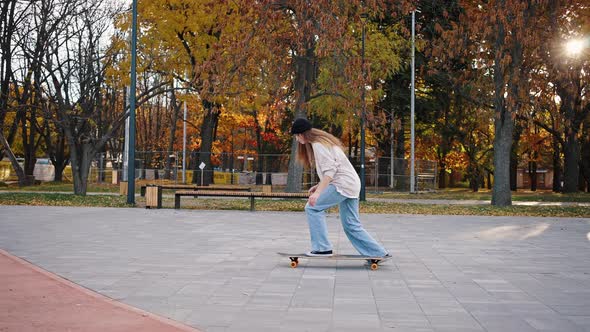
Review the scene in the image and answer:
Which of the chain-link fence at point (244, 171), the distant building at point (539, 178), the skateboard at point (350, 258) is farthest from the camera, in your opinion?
the distant building at point (539, 178)

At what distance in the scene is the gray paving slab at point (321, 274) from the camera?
573cm

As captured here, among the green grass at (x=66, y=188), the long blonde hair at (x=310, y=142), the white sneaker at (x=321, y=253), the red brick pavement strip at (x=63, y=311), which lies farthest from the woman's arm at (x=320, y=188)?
the green grass at (x=66, y=188)

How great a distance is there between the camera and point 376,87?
122ft

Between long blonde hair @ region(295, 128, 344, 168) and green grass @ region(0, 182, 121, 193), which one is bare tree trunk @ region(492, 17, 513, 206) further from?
green grass @ region(0, 182, 121, 193)

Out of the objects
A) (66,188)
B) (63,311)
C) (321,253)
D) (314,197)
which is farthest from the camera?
(66,188)

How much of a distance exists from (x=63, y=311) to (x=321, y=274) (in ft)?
10.7

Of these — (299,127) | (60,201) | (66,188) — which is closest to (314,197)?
(299,127)

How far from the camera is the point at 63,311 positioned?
18.9 ft

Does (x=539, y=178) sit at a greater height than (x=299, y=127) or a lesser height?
lesser

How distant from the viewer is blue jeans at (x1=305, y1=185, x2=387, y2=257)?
8266mm

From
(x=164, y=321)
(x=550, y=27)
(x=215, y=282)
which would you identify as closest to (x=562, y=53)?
(x=550, y=27)

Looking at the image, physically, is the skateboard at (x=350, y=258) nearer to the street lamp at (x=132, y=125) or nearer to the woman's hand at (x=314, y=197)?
the woman's hand at (x=314, y=197)

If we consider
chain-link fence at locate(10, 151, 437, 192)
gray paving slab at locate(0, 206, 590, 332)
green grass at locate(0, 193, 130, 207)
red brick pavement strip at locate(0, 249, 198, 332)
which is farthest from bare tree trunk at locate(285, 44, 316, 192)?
red brick pavement strip at locate(0, 249, 198, 332)

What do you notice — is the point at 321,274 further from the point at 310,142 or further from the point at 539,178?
the point at 539,178
